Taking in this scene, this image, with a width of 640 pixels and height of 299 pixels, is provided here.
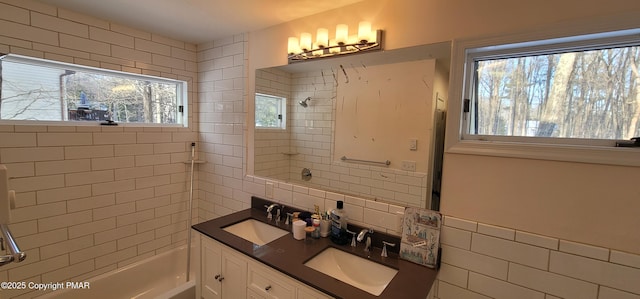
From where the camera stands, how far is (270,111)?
2057 mm

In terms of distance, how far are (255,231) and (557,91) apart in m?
1.89

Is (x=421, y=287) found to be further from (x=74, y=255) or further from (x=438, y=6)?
(x=74, y=255)

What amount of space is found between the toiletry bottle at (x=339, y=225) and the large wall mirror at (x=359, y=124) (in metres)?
0.14

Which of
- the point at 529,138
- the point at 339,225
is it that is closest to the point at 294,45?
the point at 339,225

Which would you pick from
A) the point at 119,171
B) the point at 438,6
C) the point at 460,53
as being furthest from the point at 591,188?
the point at 119,171

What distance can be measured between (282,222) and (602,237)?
63.5 inches

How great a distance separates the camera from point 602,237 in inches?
38.5

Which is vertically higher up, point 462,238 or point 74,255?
point 462,238

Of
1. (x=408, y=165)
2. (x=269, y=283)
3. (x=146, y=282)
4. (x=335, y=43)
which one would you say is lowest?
(x=146, y=282)

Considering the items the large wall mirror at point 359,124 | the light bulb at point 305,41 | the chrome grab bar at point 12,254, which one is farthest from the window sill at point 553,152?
the chrome grab bar at point 12,254

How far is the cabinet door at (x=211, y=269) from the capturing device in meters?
1.58

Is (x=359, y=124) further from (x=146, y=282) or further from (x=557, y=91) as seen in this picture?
(x=146, y=282)

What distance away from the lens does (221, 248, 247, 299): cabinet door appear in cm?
143

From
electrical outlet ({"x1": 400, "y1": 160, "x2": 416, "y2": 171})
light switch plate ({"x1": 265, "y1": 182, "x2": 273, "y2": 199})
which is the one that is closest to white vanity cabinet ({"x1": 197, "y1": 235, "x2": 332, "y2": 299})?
light switch plate ({"x1": 265, "y1": 182, "x2": 273, "y2": 199})
